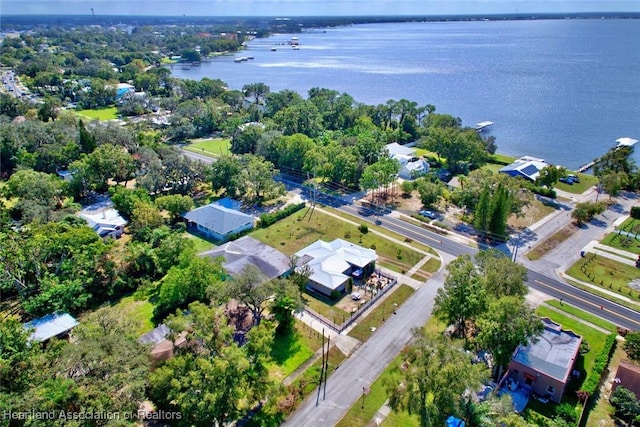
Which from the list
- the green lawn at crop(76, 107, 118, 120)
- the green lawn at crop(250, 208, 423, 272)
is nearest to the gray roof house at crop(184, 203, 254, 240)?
the green lawn at crop(250, 208, 423, 272)

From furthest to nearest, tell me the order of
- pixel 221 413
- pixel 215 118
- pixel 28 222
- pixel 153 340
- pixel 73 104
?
pixel 73 104 → pixel 215 118 → pixel 28 222 → pixel 153 340 → pixel 221 413

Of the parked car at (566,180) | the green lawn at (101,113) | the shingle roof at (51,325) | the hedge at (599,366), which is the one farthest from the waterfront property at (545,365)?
the green lawn at (101,113)

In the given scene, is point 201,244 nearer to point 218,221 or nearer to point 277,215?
point 218,221

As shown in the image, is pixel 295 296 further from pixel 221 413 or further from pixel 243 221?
pixel 243 221

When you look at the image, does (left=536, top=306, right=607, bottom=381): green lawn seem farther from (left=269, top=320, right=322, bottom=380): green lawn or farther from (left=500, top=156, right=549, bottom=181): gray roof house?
(left=500, top=156, right=549, bottom=181): gray roof house

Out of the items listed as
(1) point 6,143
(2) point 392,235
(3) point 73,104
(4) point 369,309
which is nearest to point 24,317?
(4) point 369,309

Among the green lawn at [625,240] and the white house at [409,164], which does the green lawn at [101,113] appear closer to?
the white house at [409,164]
